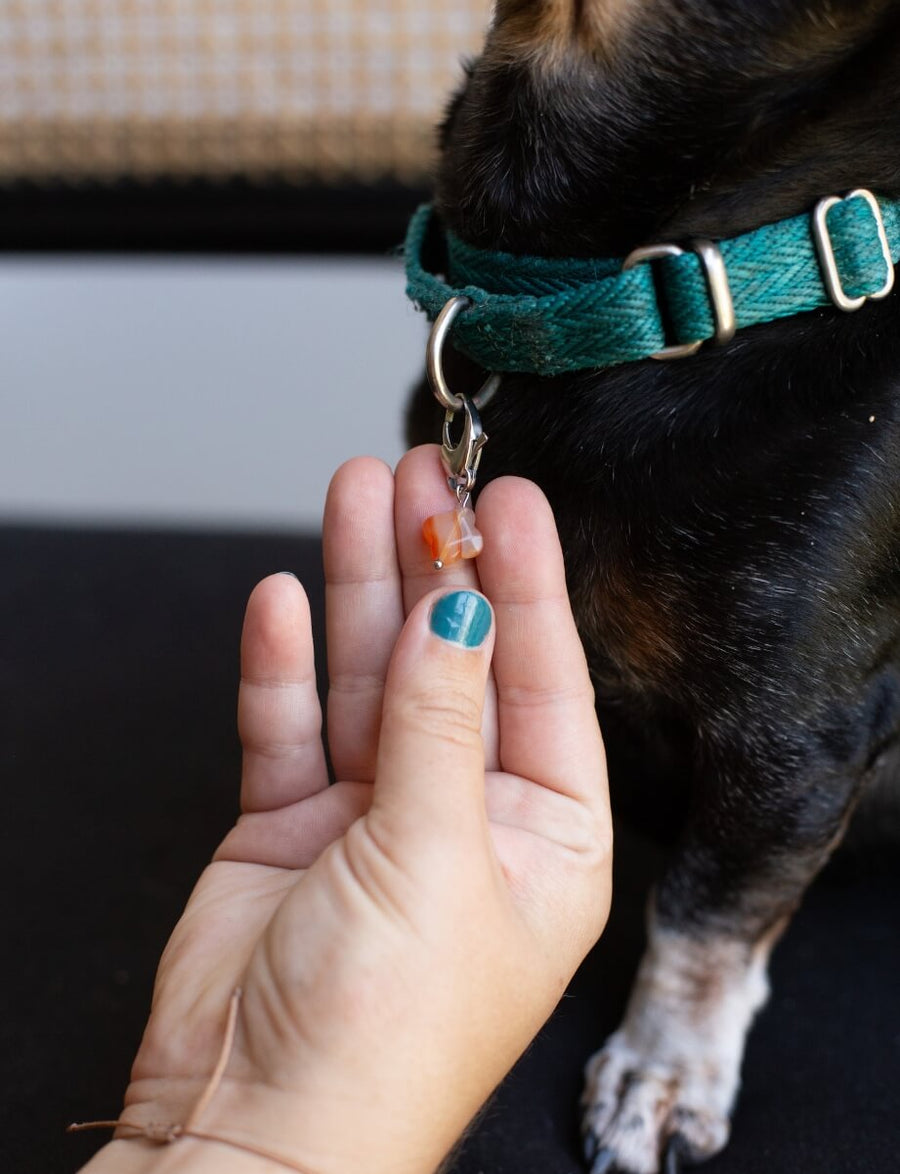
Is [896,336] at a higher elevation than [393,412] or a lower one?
higher

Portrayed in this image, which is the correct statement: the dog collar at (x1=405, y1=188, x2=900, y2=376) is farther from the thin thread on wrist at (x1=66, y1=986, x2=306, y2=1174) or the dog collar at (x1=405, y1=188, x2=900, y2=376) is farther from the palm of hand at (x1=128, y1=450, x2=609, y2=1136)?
the thin thread on wrist at (x1=66, y1=986, x2=306, y2=1174)

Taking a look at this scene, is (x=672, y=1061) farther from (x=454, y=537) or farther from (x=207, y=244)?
(x=207, y=244)

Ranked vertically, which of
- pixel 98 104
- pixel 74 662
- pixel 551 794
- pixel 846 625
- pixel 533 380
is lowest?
pixel 74 662

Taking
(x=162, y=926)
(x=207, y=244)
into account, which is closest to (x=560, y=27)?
(x=162, y=926)

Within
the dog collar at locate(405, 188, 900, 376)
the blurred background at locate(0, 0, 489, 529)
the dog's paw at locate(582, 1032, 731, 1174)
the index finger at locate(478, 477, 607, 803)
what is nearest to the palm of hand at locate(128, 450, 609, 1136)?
the index finger at locate(478, 477, 607, 803)

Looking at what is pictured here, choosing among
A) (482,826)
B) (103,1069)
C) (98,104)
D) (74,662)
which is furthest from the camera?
(98,104)

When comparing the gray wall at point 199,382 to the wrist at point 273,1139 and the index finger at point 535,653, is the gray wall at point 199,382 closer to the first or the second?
the index finger at point 535,653

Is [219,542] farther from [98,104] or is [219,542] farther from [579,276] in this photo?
[579,276]

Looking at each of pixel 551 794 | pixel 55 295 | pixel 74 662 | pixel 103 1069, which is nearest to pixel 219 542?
pixel 74 662
